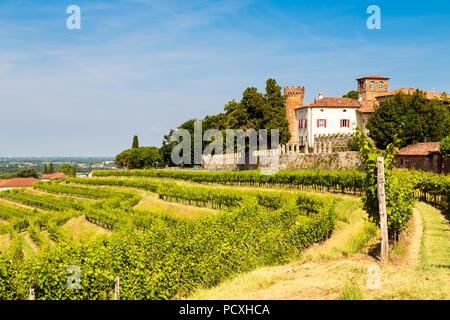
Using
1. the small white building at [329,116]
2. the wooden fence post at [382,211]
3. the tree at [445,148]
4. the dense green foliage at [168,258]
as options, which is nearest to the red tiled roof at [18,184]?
the small white building at [329,116]

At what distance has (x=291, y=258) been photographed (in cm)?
1767

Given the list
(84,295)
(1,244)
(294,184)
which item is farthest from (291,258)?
(1,244)

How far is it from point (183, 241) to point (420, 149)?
2778 cm

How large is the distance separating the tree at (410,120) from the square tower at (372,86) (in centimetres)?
2552

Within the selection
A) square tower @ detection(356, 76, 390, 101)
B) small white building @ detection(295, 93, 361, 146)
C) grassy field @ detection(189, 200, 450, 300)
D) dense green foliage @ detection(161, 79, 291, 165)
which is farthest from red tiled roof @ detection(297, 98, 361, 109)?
grassy field @ detection(189, 200, 450, 300)

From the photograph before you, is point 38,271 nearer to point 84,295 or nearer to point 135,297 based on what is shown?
point 84,295

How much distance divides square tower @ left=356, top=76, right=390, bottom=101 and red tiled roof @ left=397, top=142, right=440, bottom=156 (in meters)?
33.6

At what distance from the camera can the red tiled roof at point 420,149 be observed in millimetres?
37844

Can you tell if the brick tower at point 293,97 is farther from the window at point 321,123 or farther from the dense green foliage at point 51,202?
the dense green foliage at point 51,202

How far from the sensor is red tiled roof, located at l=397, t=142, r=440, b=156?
3784 centimetres

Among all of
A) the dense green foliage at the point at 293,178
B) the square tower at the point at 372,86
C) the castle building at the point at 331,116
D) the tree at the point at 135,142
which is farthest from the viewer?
the tree at the point at 135,142

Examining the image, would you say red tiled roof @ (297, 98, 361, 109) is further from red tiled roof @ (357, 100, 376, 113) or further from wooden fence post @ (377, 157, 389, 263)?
wooden fence post @ (377, 157, 389, 263)

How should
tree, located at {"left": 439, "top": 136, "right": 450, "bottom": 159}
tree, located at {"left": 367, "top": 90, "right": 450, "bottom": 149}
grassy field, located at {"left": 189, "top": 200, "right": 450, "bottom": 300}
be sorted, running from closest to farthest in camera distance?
grassy field, located at {"left": 189, "top": 200, "right": 450, "bottom": 300} < tree, located at {"left": 439, "top": 136, "right": 450, "bottom": 159} < tree, located at {"left": 367, "top": 90, "right": 450, "bottom": 149}
